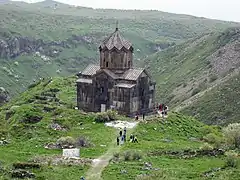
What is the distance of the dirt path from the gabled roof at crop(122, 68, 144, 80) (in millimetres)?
12125

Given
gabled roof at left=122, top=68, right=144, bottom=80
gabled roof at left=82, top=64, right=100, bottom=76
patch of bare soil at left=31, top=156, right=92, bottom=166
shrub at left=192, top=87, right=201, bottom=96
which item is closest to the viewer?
patch of bare soil at left=31, top=156, right=92, bottom=166

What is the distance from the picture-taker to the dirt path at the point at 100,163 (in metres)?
28.0

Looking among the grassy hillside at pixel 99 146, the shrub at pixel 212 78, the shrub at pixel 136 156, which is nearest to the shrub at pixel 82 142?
the grassy hillside at pixel 99 146

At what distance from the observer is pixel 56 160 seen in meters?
30.5

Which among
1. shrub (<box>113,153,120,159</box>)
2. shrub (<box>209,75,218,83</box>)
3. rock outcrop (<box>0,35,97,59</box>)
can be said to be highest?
shrub (<box>113,153,120,159</box>)

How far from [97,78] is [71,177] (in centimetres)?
2215

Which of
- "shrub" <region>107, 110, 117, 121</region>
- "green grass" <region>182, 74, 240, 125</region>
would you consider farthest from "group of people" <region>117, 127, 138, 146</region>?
"green grass" <region>182, 74, 240, 125</region>

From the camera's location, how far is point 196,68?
118000 millimetres

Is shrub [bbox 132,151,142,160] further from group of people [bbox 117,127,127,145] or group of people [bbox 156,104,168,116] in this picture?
group of people [bbox 156,104,168,116]

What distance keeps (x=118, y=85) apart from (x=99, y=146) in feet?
41.2

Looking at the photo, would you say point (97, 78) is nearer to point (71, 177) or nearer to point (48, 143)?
point (48, 143)

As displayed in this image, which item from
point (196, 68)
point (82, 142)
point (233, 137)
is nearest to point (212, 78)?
point (196, 68)

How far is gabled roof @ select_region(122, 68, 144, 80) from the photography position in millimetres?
47156

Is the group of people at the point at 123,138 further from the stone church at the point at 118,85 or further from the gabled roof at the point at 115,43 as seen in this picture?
the gabled roof at the point at 115,43
